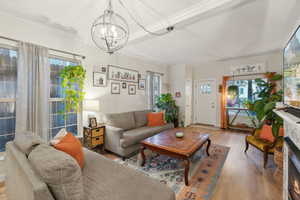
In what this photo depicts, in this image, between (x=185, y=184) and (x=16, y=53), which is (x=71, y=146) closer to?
(x=185, y=184)

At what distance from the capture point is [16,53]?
220 cm

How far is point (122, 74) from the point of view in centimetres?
395

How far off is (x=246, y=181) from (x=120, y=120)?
267cm

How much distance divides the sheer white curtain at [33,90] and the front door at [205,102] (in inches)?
209

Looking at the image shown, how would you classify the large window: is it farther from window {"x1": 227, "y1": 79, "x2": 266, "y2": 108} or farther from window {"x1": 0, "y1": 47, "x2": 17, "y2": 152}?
window {"x1": 0, "y1": 47, "x2": 17, "y2": 152}

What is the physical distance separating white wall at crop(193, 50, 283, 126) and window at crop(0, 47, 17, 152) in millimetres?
5752

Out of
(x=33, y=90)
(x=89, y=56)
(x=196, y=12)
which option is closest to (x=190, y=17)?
(x=196, y=12)

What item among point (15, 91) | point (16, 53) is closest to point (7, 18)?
point (16, 53)

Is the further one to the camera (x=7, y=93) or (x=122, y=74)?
(x=122, y=74)

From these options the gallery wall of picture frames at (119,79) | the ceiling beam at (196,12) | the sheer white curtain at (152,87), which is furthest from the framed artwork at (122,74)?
the ceiling beam at (196,12)

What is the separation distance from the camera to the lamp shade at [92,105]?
2.75 metres

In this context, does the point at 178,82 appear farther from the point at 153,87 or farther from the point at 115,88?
the point at 115,88

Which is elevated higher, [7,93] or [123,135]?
[7,93]

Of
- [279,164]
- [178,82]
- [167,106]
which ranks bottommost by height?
[279,164]
